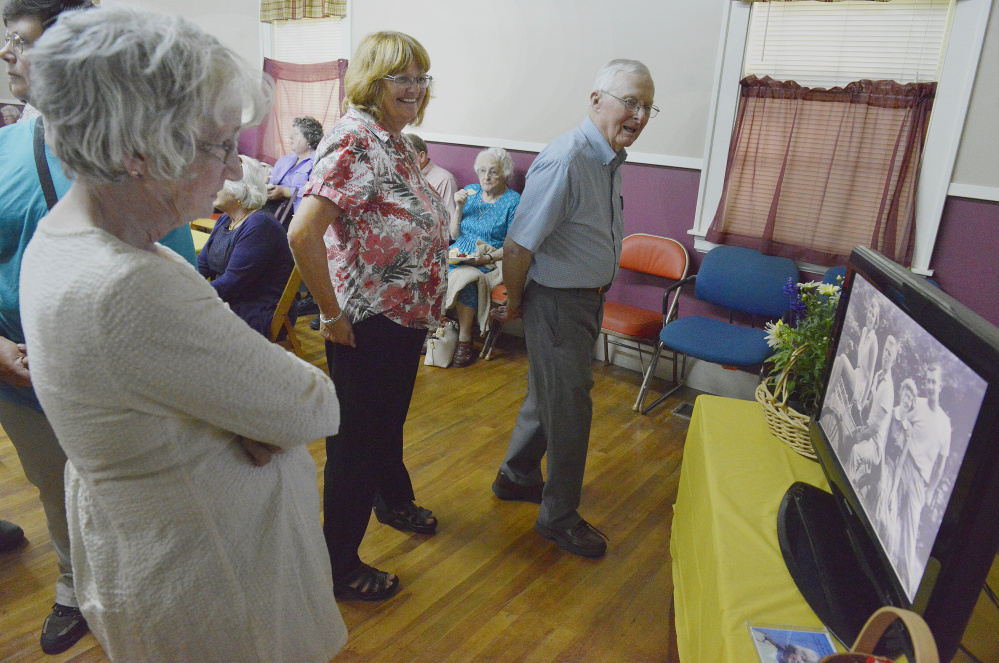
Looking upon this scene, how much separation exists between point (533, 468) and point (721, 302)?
1632 millimetres

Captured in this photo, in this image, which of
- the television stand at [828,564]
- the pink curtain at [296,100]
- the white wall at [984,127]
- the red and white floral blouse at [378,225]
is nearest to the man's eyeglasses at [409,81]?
the red and white floral blouse at [378,225]

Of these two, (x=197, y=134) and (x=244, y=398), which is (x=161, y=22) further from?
(x=244, y=398)

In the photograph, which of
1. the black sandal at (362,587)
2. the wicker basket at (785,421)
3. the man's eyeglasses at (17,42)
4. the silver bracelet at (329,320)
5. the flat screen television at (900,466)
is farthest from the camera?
the black sandal at (362,587)

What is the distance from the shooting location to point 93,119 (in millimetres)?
714

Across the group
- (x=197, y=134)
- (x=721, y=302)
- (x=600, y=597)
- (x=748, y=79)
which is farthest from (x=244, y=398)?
(x=748, y=79)

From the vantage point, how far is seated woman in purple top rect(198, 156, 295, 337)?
2.85m

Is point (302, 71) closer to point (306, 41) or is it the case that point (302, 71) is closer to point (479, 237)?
point (306, 41)

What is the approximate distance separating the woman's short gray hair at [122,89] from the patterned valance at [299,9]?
5120 mm

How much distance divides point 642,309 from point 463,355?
115cm

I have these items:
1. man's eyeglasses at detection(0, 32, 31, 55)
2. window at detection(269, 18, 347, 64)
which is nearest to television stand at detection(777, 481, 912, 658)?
man's eyeglasses at detection(0, 32, 31, 55)

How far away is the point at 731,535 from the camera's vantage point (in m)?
1.25

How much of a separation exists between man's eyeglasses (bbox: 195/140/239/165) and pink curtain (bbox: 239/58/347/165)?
4909 mm

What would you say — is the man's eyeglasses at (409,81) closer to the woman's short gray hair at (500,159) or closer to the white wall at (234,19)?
the woman's short gray hair at (500,159)

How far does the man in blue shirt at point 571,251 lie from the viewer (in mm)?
2020
